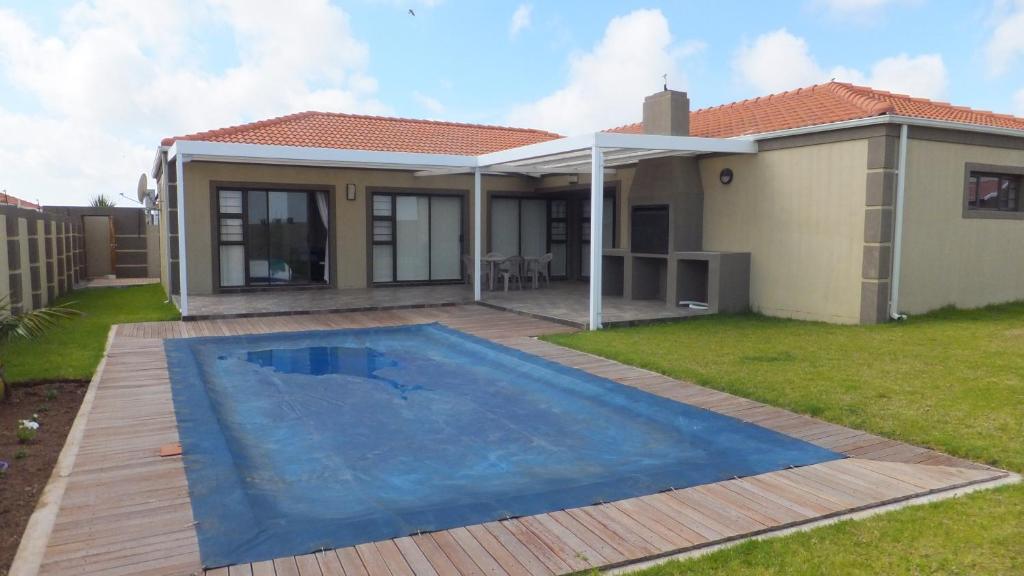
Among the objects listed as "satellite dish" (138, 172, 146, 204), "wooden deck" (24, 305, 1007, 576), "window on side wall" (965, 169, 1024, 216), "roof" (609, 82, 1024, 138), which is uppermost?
"roof" (609, 82, 1024, 138)

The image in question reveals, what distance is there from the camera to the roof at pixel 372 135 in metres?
14.3

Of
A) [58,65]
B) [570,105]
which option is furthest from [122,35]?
[570,105]

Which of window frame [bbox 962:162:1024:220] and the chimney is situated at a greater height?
the chimney

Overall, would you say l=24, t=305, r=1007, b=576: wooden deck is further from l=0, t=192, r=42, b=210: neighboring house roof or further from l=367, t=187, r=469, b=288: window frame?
l=0, t=192, r=42, b=210: neighboring house roof

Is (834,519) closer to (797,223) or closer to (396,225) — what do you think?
(797,223)

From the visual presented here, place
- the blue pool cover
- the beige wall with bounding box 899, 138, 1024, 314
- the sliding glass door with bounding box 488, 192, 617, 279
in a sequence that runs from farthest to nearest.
A: 1. the sliding glass door with bounding box 488, 192, 617, 279
2. the beige wall with bounding box 899, 138, 1024, 314
3. the blue pool cover

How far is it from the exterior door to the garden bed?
17.2 meters

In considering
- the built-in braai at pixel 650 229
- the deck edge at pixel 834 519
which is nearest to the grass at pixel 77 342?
the deck edge at pixel 834 519

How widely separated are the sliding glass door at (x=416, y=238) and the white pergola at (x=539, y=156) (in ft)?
8.65

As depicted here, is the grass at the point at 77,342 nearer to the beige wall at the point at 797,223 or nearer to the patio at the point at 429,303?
the patio at the point at 429,303

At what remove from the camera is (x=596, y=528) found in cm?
378

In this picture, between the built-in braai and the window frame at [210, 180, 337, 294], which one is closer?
the built-in braai

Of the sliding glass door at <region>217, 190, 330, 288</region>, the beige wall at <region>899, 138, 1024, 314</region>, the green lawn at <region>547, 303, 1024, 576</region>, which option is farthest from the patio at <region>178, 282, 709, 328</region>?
the beige wall at <region>899, 138, 1024, 314</region>

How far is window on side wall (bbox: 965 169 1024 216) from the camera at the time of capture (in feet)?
37.1
